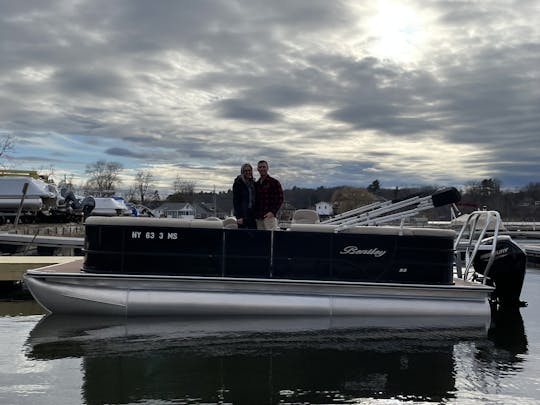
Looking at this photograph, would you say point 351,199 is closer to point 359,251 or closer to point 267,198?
point 267,198

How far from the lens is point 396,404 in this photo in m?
4.71

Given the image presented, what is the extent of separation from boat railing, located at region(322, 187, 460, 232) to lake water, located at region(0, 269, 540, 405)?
5.05 feet

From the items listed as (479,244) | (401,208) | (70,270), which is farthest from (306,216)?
(70,270)

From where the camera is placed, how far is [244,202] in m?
7.96

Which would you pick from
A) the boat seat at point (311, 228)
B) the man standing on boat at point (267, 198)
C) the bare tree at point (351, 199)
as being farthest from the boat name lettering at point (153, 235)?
the bare tree at point (351, 199)

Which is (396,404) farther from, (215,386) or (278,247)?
(278,247)

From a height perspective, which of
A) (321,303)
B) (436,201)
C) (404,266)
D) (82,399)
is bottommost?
(82,399)

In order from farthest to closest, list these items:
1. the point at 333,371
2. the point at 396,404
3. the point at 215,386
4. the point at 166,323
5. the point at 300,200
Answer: the point at 300,200 < the point at 166,323 < the point at 333,371 < the point at 215,386 < the point at 396,404

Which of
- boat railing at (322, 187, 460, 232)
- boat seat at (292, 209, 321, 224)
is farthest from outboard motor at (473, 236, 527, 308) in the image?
boat seat at (292, 209, 321, 224)

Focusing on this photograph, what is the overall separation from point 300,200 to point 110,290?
10773cm

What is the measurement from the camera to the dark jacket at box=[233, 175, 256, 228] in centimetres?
793

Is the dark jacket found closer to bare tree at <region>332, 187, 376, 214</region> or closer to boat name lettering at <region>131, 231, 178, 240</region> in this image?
boat name lettering at <region>131, 231, 178, 240</region>

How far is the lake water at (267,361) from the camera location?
4.92 m

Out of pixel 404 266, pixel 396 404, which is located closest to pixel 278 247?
pixel 404 266
